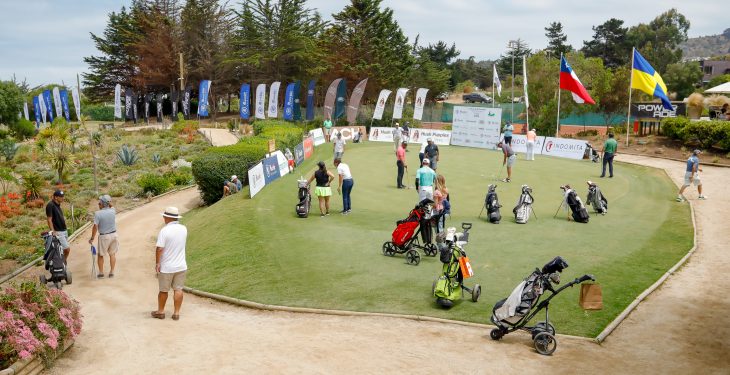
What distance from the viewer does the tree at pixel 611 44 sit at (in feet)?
337

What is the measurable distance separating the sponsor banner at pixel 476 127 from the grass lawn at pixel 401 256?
529 inches

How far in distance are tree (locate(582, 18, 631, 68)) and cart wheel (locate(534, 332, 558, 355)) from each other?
10231cm

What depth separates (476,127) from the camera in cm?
3866

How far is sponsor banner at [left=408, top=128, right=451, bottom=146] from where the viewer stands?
40.8m

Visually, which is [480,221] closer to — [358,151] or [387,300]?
[387,300]

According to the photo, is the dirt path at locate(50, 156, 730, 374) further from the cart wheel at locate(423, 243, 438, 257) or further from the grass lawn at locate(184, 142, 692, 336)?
the cart wheel at locate(423, 243, 438, 257)

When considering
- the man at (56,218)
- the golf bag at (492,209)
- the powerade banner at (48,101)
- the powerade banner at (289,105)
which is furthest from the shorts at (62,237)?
the powerade banner at (48,101)

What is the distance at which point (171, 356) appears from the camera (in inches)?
345

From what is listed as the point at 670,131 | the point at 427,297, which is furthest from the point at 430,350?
the point at 670,131

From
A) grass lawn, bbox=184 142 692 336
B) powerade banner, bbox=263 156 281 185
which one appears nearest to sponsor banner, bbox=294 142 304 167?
powerade banner, bbox=263 156 281 185

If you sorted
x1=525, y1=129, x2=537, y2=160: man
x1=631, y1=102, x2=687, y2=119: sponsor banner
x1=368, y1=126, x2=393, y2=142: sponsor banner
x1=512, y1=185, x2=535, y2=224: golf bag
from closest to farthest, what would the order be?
x1=512, y1=185, x2=535, y2=224: golf bag, x1=525, y1=129, x2=537, y2=160: man, x1=631, y1=102, x2=687, y2=119: sponsor banner, x1=368, y1=126, x2=393, y2=142: sponsor banner

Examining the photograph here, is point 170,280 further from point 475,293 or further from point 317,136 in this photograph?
point 317,136

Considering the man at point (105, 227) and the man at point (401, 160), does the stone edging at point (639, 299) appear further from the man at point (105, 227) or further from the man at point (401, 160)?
the man at point (105, 227)

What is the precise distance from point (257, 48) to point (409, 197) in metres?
55.2
